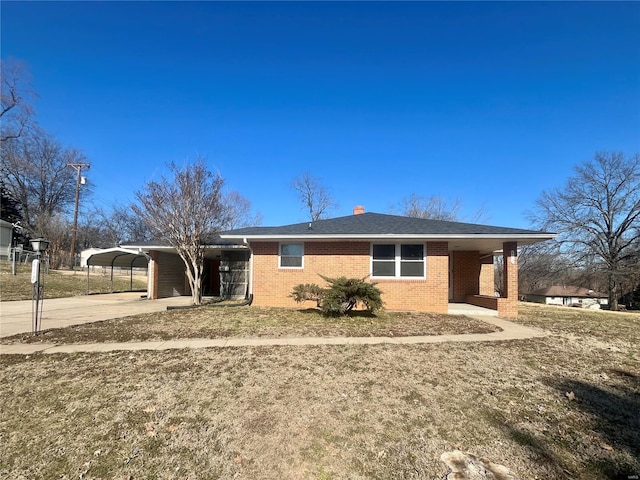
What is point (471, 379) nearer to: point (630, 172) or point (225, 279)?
point (225, 279)

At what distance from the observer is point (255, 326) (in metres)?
8.38

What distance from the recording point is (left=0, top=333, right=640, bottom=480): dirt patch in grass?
9.52 ft

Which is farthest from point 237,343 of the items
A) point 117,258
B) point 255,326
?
point 117,258

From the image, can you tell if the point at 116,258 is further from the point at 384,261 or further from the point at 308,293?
the point at 384,261

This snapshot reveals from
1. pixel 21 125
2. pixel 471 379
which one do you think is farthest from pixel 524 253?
pixel 21 125

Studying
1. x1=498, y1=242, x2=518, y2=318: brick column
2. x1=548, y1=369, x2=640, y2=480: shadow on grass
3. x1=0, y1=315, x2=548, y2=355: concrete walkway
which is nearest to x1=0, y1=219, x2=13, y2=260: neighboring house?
Result: x1=0, y1=315, x2=548, y2=355: concrete walkway

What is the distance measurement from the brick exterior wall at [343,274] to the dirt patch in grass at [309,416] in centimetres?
568

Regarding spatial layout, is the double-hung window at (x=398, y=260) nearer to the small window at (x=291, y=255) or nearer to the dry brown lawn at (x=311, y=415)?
the small window at (x=291, y=255)

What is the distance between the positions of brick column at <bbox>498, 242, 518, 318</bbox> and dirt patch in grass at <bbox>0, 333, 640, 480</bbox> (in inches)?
218

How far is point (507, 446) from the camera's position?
3180 millimetres

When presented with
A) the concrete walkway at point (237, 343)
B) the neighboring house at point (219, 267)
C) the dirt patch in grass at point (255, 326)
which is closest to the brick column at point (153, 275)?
the neighboring house at point (219, 267)

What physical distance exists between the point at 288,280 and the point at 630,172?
33.1m

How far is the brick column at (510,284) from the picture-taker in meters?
11.0

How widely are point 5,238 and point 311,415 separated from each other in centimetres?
4118
